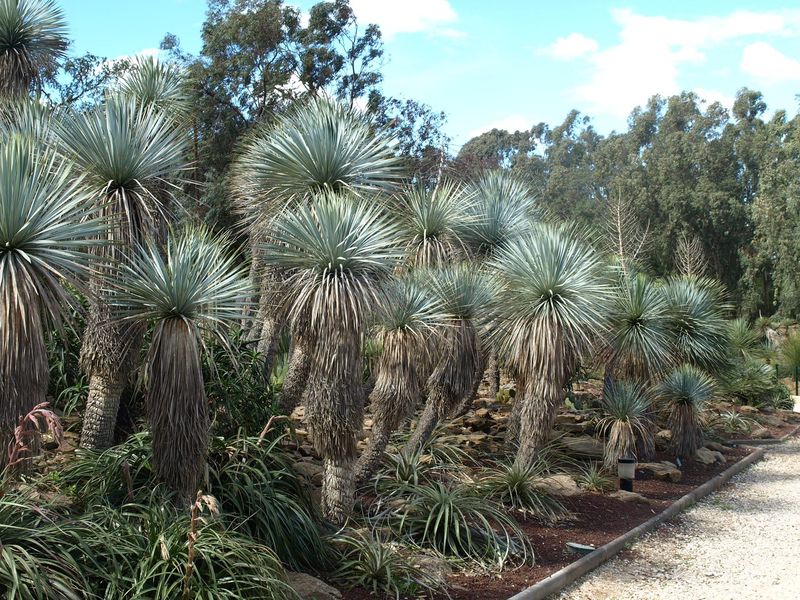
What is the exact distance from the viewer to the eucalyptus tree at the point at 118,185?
7.53 meters

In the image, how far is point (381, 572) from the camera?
7102 mm

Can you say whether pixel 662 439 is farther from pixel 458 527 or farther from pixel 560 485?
pixel 458 527

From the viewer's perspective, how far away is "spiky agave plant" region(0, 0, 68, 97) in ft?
42.2

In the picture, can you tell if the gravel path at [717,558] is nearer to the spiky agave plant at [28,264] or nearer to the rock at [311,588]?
the rock at [311,588]

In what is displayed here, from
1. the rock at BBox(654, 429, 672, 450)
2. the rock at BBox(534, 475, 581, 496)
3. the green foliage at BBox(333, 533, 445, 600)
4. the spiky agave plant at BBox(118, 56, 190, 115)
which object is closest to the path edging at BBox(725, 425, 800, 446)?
the rock at BBox(654, 429, 672, 450)

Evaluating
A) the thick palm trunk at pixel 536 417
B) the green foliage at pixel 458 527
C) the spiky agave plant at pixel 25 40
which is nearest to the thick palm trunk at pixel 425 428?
the thick palm trunk at pixel 536 417

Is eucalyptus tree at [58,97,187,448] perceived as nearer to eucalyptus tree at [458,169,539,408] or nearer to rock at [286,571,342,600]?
rock at [286,571,342,600]

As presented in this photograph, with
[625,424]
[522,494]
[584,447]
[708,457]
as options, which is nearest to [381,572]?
[522,494]

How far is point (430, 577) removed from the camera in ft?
23.7

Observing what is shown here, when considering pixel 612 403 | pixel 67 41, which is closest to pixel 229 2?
pixel 67 41

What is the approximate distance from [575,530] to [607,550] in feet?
2.75

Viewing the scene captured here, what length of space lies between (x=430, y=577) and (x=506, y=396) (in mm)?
10391

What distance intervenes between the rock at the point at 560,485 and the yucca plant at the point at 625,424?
6.19ft

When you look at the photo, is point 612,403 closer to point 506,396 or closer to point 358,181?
point 506,396
